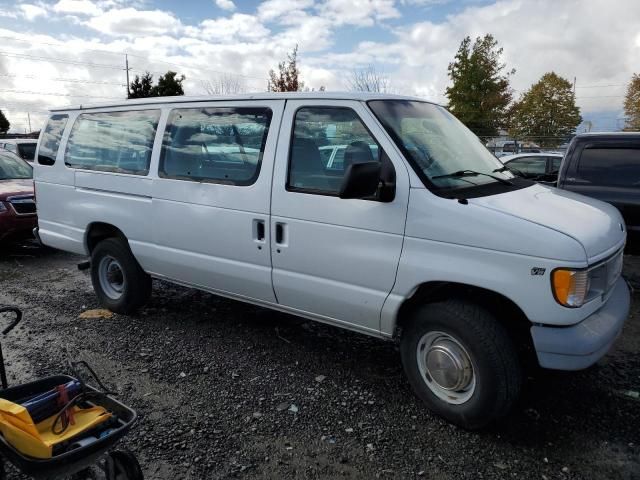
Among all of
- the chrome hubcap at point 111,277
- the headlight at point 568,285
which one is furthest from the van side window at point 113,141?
the headlight at point 568,285

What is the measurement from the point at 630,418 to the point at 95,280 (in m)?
4.94

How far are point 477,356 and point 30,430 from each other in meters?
2.34

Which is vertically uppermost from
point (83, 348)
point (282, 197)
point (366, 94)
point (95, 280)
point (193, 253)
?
point (366, 94)

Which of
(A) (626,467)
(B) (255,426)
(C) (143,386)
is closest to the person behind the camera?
(A) (626,467)

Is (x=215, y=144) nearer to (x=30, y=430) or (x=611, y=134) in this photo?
(x=30, y=430)

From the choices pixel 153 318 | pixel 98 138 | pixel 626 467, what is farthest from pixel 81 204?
pixel 626 467

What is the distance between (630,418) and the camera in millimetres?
3367

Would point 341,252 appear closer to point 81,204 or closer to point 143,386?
point 143,386

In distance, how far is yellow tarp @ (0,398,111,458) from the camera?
7.21 feet

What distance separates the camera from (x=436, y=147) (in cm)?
351

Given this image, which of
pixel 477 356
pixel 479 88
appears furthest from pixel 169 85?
pixel 477 356

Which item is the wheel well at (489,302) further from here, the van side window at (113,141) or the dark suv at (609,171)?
the dark suv at (609,171)

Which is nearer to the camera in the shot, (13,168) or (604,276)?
(604,276)

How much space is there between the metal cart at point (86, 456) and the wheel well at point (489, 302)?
1.80m
